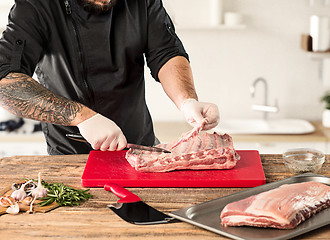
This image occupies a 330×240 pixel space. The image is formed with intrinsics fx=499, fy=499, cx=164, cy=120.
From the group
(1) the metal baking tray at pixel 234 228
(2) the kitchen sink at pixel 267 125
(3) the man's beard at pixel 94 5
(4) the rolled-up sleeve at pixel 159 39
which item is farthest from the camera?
(2) the kitchen sink at pixel 267 125

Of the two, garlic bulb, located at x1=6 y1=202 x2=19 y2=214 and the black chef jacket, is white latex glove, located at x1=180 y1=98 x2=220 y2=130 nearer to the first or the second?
the black chef jacket

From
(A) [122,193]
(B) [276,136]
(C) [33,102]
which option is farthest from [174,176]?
(B) [276,136]

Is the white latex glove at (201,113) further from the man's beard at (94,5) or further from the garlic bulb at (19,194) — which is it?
the garlic bulb at (19,194)

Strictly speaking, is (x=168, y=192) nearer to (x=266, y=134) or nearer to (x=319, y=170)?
(x=319, y=170)

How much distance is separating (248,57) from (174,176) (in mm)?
2546

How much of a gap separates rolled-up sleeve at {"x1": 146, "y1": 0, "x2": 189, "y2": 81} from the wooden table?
2.51ft

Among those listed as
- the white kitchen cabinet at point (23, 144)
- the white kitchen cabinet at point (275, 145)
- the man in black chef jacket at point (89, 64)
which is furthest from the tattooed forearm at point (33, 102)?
the white kitchen cabinet at point (275, 145)

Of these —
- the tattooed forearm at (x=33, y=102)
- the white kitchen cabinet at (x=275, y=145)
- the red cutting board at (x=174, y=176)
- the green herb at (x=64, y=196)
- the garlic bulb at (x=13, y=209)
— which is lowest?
the white kitchen cabinet at (x=275, y=145)

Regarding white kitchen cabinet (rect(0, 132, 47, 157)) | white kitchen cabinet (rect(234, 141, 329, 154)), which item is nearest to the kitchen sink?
white kitchen cabinet (rect(234, 141, 329, 154))

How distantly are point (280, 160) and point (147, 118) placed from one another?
2.74ft

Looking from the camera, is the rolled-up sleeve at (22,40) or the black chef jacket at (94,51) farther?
the black chef jacket at (94,51)

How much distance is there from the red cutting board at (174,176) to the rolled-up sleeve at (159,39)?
70 centimetres

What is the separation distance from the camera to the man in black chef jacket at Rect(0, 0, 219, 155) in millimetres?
2086

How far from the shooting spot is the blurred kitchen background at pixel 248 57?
13.7ft
